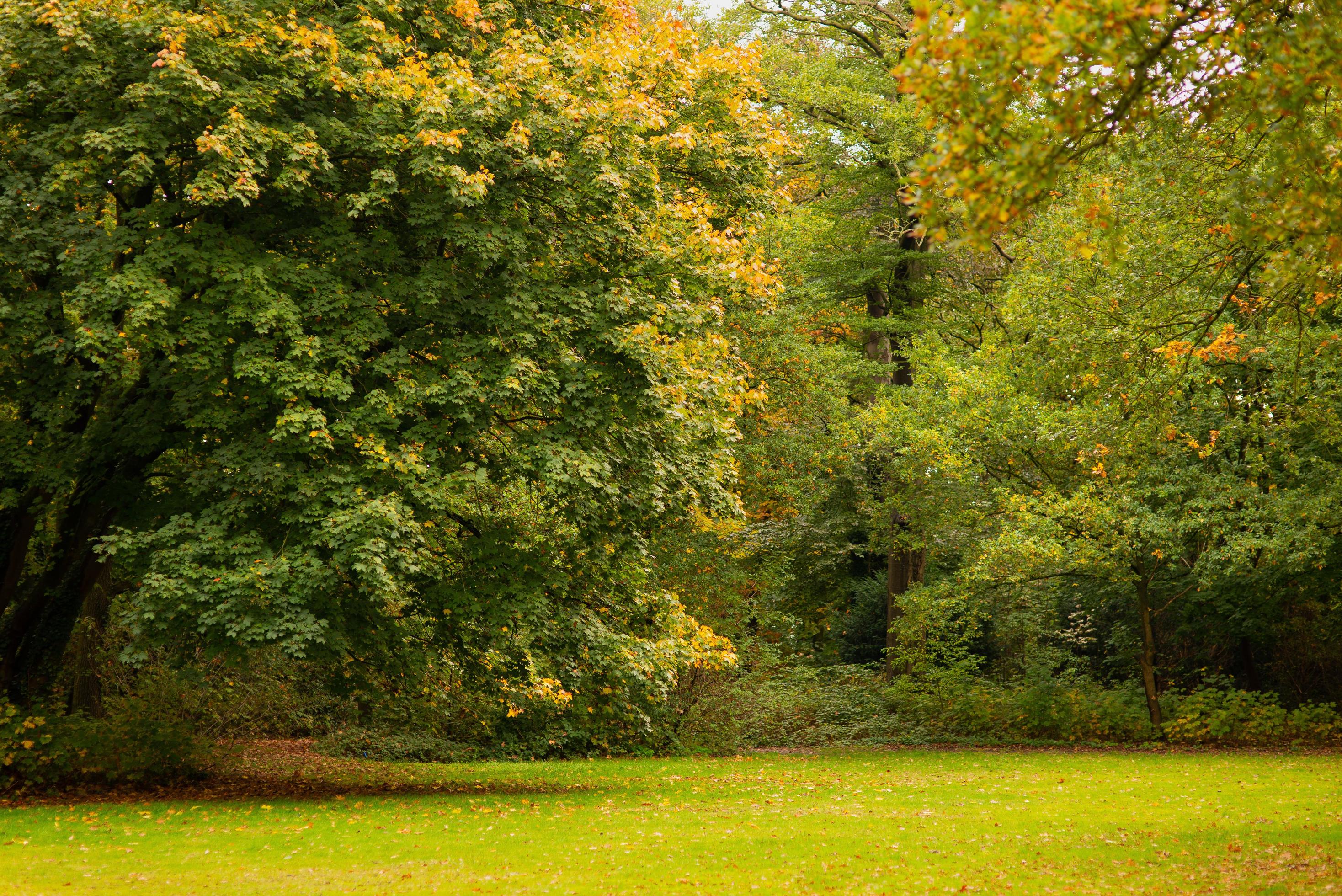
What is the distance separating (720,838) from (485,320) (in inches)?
252

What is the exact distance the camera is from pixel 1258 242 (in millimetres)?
8211

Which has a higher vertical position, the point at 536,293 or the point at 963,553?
the point at 536,293

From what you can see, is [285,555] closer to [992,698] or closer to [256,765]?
[256,765]

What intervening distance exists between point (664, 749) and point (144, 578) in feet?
Answer: 39.9

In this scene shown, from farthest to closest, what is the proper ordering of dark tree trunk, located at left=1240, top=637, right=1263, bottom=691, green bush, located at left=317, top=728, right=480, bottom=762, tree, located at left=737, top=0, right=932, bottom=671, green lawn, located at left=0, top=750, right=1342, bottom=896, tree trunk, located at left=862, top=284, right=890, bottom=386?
tree trunk, located at left=862, top=284, right=890, bottom=386 → tree, located at left=737, top=0, right=932, bottom=671 → dark tree trunk, located at left=1240, top=637, right=1263, bottom=691 → green bush, located at left=317, top=728, right=480, bottom=762 → green lawn, located at left=0, top=750, right=1342, bottom=896

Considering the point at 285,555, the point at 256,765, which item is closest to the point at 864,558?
the point at 256,765

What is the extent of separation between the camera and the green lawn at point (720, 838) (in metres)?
8.84

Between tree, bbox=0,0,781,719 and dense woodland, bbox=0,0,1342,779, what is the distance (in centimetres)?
6

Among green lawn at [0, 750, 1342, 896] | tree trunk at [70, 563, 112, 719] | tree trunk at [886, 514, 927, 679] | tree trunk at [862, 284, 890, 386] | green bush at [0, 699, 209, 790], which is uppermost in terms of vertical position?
tree trunk at [862, 284, 890, 386]

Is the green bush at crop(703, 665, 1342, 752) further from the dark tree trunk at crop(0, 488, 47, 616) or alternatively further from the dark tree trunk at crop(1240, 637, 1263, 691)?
the dark tree trunk at crop(0, 488, 47, 616)

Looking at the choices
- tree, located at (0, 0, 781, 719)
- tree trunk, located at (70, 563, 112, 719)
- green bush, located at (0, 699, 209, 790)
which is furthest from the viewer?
tree trunk, located at (70, 563, 112, 719)

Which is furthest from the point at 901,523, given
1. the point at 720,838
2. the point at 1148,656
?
the point at 720,838

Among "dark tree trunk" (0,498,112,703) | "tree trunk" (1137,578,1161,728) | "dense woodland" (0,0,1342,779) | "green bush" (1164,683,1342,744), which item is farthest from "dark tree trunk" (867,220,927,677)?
"dark tree trunk" (0,498,112,703)

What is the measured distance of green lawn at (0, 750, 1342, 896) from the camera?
8.84 meters
